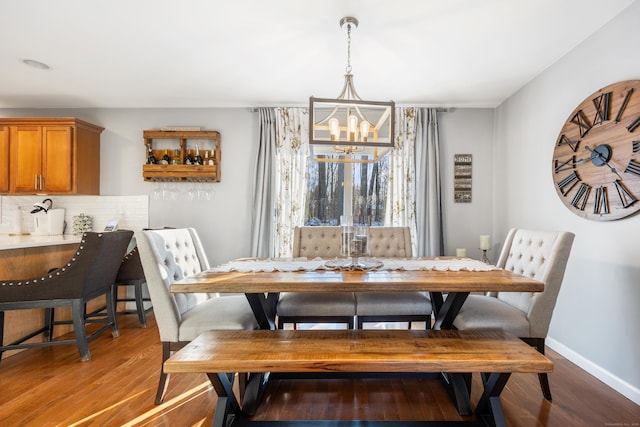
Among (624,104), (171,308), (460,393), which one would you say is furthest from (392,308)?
(624,104)

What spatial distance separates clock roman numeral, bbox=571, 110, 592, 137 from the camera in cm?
227

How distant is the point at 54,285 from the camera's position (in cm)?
238

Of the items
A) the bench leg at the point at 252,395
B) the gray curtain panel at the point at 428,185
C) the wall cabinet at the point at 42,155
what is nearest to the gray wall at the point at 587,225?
the gray curtain panel at the point at 428,185

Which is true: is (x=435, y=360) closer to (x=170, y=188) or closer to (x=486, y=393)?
(x=486, y=393)

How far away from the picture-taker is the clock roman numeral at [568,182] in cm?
238

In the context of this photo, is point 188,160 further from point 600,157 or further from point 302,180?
point 600,157

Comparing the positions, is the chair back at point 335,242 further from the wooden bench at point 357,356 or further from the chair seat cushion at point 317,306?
the wooden bench at point 357,356

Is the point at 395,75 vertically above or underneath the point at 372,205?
above

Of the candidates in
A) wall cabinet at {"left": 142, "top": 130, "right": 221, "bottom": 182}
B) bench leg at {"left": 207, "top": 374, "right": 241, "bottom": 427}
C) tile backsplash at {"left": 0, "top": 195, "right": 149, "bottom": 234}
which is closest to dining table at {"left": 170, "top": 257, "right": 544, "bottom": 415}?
bench leg at {"left": 207, "top": 374, "right": 241, "bottom": 427}

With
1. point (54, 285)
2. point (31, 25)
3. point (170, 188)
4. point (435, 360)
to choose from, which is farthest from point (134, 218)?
point (435, 360)

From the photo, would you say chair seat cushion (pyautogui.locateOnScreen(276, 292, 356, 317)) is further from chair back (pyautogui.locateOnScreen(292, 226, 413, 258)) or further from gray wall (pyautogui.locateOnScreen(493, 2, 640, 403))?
gray wall (pyautogui.locateOnScreen(493, 2, 640, 403))

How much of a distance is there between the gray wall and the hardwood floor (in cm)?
23

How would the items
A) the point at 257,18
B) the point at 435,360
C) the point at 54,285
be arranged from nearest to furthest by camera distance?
the point at 435,360 → the point at 257,18 → the point at 54,285

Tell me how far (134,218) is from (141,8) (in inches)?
100
